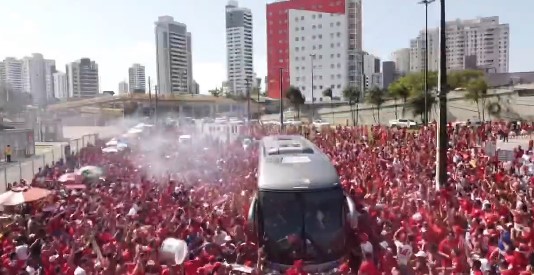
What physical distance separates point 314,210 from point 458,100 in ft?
183

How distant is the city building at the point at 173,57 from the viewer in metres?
134

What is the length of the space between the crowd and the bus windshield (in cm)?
48

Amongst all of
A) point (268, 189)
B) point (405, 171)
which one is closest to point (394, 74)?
point (405, 171)

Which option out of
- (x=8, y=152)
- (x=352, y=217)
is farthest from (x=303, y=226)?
(x=8, y=152)

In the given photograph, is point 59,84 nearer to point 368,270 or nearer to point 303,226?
point 303,226

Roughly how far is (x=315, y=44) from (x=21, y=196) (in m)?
109

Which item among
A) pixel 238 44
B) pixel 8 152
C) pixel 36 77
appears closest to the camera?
pixel 8 152

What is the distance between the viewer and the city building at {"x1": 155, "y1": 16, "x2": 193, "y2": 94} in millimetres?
133500

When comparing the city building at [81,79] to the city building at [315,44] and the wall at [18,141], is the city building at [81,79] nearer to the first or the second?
the city building at [315,44]

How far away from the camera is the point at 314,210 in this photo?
8.93 m

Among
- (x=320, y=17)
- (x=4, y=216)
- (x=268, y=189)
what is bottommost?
(x=4, y=216)

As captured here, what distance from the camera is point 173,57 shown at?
142125 mm

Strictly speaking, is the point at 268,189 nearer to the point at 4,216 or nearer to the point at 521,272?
the point at 521,272

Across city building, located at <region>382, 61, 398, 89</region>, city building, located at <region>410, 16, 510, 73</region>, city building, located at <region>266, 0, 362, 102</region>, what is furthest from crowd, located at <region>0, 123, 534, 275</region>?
city building, located at <region>410, 16, 510, 73</region>
